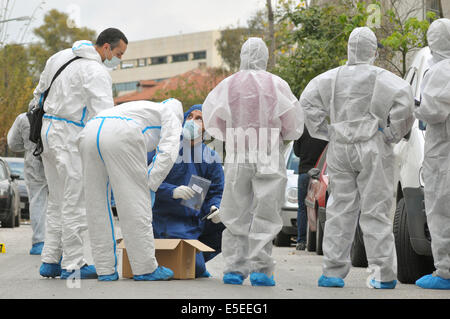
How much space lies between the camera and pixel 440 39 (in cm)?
762

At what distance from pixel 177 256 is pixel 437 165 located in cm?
233

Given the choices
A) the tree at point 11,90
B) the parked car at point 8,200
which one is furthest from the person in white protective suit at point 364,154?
the tree at point 11,90

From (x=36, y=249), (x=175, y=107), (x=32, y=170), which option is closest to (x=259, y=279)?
(x=175, y=107)

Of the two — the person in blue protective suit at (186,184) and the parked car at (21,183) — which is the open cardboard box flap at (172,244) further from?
the parked car at (21,183)

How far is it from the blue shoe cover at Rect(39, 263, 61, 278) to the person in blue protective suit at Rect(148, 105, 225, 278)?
3.12ft

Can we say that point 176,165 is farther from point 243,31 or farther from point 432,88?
point 243,31

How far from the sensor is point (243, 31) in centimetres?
5581

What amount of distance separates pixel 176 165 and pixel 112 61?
112 centimetres

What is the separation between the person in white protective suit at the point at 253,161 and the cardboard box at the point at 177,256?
37 centimetres

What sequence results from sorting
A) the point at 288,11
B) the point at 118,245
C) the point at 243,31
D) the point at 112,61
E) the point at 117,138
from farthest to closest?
1. the point at 243,31
2. the point at 288,11
3. the point at 112,61
4. the point at 118,245
5. the point at 117,138

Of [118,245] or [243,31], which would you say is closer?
[118,245]

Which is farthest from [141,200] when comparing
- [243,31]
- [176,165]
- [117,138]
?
[243,31]
